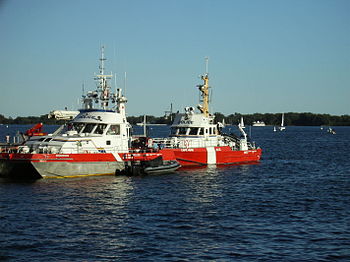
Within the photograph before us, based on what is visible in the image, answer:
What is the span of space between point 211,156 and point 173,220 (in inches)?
980

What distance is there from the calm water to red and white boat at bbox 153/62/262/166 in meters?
8.47

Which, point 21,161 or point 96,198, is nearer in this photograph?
point 96,198

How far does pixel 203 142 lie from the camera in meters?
49.5

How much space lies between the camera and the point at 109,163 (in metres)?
38.1

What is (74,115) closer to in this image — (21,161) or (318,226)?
(21,161)

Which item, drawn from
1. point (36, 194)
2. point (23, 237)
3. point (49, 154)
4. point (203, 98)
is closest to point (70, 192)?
point (36, 194)

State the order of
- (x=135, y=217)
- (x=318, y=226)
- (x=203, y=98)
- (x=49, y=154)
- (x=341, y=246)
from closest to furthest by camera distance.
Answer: (x=341, y=246), (x=318, y=226), (x=135, y=217), (x=49, y=154), (x=203, y=98)

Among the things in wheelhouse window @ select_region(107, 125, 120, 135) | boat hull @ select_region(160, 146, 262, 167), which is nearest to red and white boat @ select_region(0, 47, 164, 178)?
wheelhouse window @ select_region(107, 125, 120, 135)

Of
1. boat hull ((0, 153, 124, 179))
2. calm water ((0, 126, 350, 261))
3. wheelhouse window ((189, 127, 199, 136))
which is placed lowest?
calm water ((0, 126, 350, 261))

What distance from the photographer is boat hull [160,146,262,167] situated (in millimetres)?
47094

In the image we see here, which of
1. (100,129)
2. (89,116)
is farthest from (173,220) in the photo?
(89,116)

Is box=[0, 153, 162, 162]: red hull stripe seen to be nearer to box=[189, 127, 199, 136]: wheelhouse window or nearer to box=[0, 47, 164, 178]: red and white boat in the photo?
box=[0, 47, 164, 178]: red and white boat

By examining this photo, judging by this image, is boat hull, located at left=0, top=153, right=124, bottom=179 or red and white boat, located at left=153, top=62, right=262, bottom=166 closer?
boat hull, located at left=0, top=153, right=124, bottom=179

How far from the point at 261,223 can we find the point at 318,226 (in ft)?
8.55
